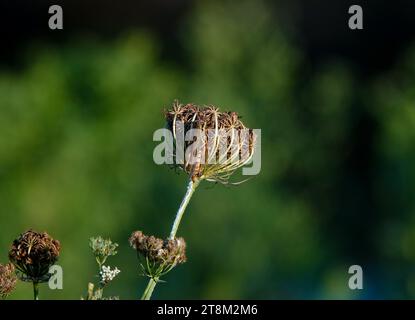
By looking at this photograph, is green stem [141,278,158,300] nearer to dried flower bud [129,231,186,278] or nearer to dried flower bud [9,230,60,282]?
dried flower bud [129,231,186,278]

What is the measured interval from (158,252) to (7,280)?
13.6 inches

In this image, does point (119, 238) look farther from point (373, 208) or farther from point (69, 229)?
point (373, 208)

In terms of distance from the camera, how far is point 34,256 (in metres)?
2.19

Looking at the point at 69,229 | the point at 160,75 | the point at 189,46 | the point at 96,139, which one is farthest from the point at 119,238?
the point at 189,46

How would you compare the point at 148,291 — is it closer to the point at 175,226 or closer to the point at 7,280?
the point at 175,226

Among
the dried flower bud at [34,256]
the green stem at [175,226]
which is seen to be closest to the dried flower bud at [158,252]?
the green stem at [175,226]

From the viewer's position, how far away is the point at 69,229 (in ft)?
22.9

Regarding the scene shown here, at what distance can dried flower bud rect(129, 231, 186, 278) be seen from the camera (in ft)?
7.11

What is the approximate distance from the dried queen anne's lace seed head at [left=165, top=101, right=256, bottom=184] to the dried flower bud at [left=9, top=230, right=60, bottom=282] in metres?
0.37

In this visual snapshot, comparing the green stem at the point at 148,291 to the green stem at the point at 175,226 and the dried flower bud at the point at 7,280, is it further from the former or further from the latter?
the dried flower bud at the point at 7,280

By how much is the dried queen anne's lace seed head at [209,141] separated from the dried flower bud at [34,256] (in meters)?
0.37

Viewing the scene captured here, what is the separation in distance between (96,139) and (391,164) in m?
2.58

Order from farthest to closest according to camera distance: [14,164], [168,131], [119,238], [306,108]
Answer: [306,108], [14,164], [119,238], [168,131]

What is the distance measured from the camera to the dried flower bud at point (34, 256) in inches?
86.1
